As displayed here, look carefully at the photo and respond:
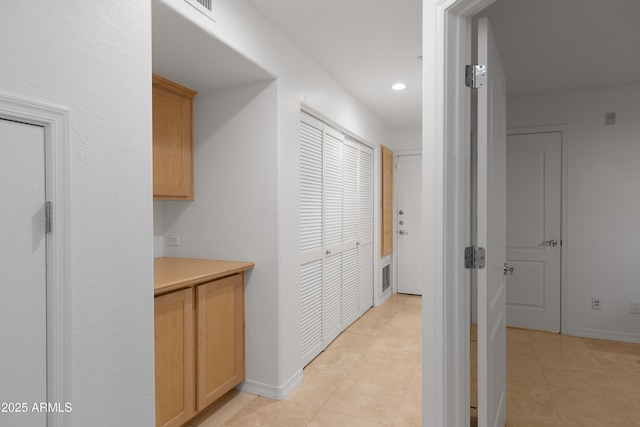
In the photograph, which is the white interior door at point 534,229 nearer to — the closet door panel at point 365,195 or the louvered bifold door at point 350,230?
the closet door panel at point 365,195

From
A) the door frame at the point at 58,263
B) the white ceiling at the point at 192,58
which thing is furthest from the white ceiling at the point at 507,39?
the door frame at the point at 58,263

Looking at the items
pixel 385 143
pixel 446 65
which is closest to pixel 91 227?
pixel 446 65

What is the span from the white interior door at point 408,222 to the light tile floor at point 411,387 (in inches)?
68.5

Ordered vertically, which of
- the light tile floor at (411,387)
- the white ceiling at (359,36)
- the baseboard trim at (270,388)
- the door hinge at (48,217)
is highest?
the white ceiling at (359,36)

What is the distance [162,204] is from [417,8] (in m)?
2.20

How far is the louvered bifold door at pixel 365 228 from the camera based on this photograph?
4.24 meters

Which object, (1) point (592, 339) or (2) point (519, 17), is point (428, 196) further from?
(1) point (592, 339)

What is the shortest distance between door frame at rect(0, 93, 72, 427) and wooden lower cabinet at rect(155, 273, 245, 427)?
0.62 metres

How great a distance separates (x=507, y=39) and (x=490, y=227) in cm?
190

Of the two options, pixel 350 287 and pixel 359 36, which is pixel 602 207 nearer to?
pixel 350 287

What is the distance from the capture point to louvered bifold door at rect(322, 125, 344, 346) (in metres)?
3.32

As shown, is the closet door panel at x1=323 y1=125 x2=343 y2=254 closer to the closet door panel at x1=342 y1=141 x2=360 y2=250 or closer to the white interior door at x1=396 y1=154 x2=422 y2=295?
the closet door panel at x1=342 y1=141 x2=360 y2=250

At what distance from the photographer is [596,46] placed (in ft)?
9.21

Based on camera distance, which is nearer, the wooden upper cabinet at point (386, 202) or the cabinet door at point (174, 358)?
the cabinet door at point (174, 358)
